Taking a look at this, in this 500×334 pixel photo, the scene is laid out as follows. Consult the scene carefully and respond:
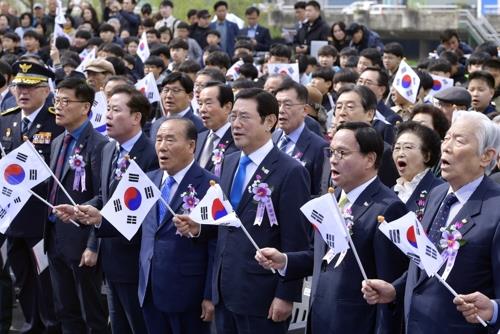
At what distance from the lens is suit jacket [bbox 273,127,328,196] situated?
849cm

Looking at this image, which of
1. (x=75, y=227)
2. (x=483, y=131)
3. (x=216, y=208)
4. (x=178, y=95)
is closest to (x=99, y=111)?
(x=178, y=95)

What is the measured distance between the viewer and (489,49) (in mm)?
14938

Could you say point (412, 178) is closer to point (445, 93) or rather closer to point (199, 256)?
point (199, 256)

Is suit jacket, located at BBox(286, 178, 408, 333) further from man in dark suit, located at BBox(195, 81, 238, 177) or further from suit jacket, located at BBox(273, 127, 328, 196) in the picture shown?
man in dark suit, located at BBox(195, 81, 238, 177)

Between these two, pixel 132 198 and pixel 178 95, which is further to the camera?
pixel 178 95

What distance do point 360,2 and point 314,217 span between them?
98.2ft

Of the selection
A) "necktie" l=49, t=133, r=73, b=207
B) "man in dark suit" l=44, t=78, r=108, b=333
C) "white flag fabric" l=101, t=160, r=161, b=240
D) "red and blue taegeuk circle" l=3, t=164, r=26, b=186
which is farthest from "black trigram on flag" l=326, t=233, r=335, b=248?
"necktie" l=49, t=133, r=73, b=207

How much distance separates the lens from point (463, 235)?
5.46m

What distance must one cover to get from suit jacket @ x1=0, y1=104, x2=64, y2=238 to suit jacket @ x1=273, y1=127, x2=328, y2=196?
7.15ft

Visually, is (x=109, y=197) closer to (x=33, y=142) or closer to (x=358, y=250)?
(x=33, y=142)

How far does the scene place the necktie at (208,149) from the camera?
28.8 ft

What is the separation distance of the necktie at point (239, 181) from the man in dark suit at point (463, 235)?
152 centimetres

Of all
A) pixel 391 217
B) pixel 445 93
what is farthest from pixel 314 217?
pixel 445 93

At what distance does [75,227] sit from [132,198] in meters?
1.34
